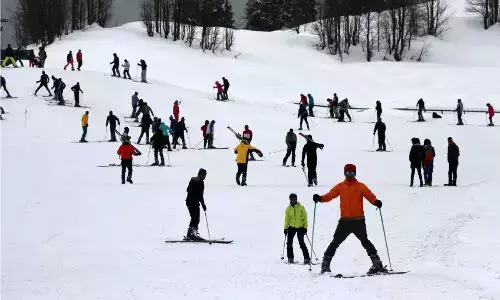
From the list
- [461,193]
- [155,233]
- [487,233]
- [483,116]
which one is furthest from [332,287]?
[483,116]

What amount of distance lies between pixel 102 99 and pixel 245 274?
89.7ft

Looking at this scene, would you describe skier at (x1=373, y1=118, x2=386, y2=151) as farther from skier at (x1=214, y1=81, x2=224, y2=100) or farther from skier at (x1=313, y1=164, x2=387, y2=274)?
skier at (x1=313, y1=164, x2=387, y2=274)

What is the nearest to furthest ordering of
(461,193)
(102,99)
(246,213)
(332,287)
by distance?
(332,287)
(246,213)
(461,193)
(102,99)

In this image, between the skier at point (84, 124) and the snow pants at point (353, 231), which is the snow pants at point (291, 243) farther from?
the skier at point (84, 124)

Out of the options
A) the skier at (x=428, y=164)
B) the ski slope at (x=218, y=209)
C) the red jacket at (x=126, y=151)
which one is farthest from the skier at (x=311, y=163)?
the red jacket at (x=126, y=151)

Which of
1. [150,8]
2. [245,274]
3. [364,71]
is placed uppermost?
[150,8]

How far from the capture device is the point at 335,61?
66.2 m

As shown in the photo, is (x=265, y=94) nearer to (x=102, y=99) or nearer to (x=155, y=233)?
(x=102, y=99)

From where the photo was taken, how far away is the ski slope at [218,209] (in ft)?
27.7

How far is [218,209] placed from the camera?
15172 millimetres

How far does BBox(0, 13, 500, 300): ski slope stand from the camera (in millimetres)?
8445

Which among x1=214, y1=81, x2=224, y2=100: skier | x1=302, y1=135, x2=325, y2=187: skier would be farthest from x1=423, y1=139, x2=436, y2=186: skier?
x1=214, y1=81, x2=224, y2=100: skier

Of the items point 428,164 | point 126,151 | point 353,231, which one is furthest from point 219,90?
point 353,231

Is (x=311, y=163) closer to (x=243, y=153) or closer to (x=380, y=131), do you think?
(x=243, y=153)
